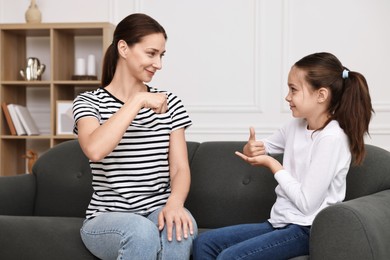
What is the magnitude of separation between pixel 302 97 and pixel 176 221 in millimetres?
572

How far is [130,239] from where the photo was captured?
6.39 feet

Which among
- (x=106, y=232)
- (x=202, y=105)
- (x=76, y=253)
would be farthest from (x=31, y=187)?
(x=202, y=105)

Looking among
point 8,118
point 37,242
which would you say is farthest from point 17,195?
point 8,118

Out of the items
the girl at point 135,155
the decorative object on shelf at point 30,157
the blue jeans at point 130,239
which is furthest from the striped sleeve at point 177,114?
the decorative object on shelf at point 30,157

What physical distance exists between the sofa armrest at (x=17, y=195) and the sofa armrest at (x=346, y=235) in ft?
4.42

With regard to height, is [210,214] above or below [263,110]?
below

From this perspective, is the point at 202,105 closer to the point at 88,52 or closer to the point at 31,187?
the point at 88,52

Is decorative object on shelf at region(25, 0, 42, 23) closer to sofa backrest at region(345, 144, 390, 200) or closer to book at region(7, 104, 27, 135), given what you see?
book at region(7, 104, 27, 135)

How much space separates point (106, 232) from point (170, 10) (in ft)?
9.46

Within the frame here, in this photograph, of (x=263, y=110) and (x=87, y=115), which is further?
(x=263, y=110)

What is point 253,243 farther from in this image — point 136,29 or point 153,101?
point 136,29

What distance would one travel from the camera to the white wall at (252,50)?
4445mm

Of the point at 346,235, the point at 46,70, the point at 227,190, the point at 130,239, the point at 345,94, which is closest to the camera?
the point at 346,235

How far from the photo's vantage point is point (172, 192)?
2211mm
